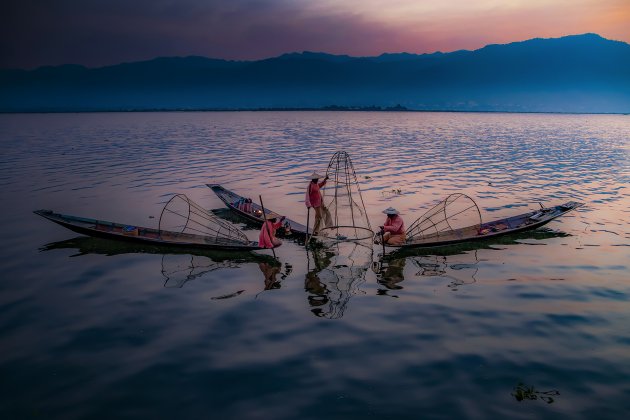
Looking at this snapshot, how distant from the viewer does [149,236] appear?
16969 mm

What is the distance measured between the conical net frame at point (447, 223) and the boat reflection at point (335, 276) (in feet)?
7.42

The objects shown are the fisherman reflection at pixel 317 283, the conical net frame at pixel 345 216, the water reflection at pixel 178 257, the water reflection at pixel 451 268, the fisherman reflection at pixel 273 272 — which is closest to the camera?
the fisherman reflection at pixel 317 283

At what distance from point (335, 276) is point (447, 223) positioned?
624cm

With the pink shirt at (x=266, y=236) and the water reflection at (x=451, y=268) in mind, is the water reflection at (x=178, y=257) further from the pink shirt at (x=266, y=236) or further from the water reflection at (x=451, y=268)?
the water reflection at (x=451, y=268)

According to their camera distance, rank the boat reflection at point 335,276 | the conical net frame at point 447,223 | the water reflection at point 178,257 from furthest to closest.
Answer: the conical net frame at point 447,223 → the water reflection at point 178,257 → the boat reflection at point 335,276

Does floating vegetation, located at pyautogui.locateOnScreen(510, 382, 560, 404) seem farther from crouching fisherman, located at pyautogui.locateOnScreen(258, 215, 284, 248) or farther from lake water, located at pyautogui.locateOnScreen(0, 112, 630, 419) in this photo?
crouching fisherman, located at pyautogui.locateOnScreen(258, 215, 284, 248)

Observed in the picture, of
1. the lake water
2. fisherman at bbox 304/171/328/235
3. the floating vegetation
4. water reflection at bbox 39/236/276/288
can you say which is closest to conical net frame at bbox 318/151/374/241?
fisherman at bbox 304/171/328/235

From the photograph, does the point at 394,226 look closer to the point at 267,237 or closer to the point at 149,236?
the point at 267,237

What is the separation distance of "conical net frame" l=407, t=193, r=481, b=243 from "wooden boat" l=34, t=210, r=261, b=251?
22.7 ft

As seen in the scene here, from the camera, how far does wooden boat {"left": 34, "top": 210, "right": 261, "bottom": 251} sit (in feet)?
51.8

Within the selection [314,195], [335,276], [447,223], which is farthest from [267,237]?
[447,223]

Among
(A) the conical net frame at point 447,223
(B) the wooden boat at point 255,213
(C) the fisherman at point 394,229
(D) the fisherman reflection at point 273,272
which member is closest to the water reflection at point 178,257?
(D) the fisherman reflection at point 273,272

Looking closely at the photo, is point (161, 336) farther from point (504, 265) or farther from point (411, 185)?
point (411, 185)

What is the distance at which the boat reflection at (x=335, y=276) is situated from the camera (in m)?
12.2
